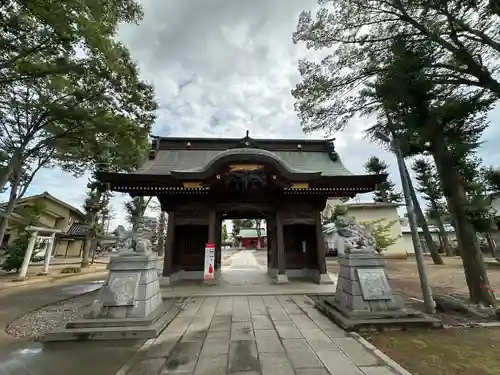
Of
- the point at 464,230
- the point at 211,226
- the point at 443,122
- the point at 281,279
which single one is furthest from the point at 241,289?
the point at 443,122

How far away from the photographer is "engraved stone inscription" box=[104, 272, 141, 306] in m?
4.60

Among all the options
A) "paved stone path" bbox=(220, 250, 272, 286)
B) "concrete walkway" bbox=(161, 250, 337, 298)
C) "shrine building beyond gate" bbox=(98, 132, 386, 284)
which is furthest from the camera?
"paved stone path" bbox=(220, 250, 272, 286)

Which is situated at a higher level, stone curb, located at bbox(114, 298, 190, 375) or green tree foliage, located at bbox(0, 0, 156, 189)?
green tree foliage, located at bbox(0, 0, 156, 189)

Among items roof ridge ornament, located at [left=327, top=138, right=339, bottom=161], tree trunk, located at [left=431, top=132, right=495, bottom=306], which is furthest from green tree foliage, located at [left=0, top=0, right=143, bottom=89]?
roof ridge ornament, located at [left=327, top=138, right=339, bottom=161]

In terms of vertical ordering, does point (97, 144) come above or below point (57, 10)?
below

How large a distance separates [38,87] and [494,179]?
835 inches

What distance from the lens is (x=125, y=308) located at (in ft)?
15.1

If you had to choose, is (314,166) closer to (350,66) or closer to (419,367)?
(350,66)

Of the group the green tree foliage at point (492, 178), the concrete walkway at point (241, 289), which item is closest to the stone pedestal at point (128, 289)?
the concrete walkway at point (241, 289)

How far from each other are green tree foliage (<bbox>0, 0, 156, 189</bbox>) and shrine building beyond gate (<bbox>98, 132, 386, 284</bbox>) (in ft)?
5.32

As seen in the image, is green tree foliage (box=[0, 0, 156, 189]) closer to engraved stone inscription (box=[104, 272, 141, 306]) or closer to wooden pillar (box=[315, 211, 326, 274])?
engraved stone inscription (box=[104, 272, 141, 306])

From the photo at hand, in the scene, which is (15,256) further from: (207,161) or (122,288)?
(122,288)

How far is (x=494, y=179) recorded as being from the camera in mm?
13117

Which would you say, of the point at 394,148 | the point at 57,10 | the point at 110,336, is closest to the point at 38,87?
the point at 57,10
